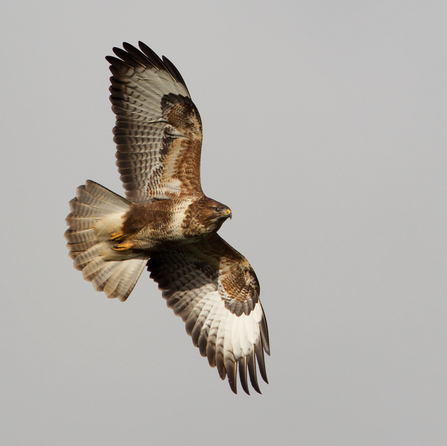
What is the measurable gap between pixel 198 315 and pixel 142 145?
9.24 ft

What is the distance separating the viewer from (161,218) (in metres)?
10.6

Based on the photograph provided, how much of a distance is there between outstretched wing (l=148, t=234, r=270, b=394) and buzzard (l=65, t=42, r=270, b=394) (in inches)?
0.6

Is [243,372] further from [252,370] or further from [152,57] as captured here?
[152,57]

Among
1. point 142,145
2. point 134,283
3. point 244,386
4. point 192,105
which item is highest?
point 192,105

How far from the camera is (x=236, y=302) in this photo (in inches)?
467

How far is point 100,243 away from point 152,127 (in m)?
1.89

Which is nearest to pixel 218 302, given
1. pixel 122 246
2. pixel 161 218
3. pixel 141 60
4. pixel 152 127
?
pixel 122 246

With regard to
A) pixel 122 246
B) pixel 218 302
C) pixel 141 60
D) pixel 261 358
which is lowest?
pixel 261 358

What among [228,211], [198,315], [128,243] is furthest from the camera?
[198,315]

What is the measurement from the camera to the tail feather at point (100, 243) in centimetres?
1087

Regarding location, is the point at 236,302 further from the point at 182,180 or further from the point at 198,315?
the point at 182,180

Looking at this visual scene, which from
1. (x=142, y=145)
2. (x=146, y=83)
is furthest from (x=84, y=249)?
(x=146, y=83)

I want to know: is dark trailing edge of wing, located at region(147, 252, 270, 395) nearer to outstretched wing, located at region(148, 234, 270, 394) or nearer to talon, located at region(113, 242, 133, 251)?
outstretched wing, located at region(148, 234, 270, 394)

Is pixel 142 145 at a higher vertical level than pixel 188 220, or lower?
higher
